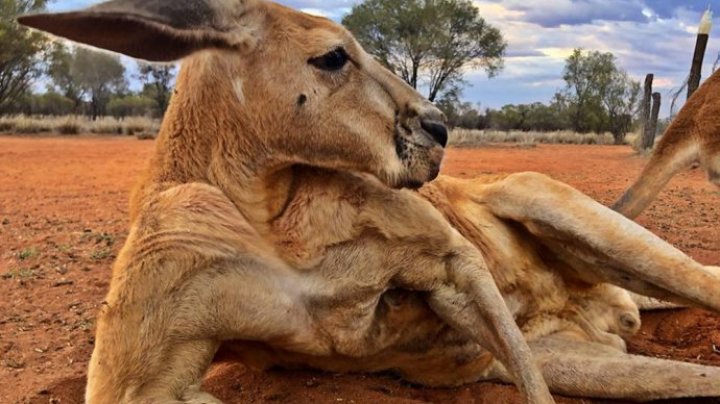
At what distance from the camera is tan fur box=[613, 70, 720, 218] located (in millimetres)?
5914

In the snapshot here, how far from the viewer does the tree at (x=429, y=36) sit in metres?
35.8

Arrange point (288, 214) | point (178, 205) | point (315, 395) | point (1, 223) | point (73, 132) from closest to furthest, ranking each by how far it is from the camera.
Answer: point (178, 205) → point (288, 214) → point (315, 395) → point (1, 223) → point (73, 132)

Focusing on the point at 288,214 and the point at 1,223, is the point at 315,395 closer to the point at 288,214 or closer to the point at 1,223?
the point at 288,214

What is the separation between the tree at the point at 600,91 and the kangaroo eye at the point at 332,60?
35.6 meters

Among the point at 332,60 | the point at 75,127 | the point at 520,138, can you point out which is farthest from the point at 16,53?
the point at 332,60

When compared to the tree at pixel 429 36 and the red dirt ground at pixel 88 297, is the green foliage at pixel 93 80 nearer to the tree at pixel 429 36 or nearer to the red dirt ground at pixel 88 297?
the tree at pixel 429 36

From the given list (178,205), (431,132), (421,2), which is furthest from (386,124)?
(421,2)

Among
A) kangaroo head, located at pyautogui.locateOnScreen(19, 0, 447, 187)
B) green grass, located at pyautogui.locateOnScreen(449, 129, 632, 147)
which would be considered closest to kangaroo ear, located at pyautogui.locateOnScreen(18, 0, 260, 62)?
kangaroo head, located at pyautogui.locateOnScreen(19, 0, 447, 187)

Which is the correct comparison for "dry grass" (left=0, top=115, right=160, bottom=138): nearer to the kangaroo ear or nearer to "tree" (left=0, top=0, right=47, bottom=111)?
"tree" (left=0, top=0, right=47, bottom=111)

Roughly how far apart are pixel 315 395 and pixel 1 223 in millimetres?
6475

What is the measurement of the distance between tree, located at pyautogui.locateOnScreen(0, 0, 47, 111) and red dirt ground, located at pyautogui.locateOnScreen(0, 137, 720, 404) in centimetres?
1979

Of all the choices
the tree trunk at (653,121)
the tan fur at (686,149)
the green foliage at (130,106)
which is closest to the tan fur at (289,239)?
the tan fur at (686,149)

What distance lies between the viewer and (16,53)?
1339 inches

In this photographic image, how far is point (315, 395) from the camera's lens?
3.95 meters
